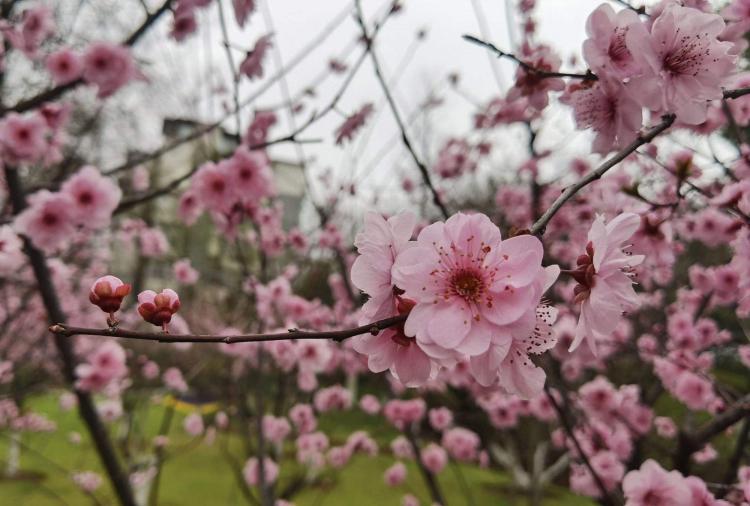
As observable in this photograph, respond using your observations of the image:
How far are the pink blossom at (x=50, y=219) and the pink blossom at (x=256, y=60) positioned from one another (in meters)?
1.00

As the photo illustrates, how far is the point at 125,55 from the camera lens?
106 inches

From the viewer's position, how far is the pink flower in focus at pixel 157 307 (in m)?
0.74

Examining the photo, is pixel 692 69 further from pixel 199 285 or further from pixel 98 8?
pixel 199 285

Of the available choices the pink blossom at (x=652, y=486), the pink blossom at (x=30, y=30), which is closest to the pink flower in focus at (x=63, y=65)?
the pink blossom at (x=30, y=30)

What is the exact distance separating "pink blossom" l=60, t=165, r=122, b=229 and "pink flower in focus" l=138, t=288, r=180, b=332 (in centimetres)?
184

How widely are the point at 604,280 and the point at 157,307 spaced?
0.68 meters

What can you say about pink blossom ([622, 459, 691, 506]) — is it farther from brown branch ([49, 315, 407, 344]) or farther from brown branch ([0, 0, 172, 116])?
brown branch ([0, 0, 172, 116])

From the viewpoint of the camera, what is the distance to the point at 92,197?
2.39 m

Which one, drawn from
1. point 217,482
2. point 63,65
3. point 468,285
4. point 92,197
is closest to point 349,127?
point 92,197

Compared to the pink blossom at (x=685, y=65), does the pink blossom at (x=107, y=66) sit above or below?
above

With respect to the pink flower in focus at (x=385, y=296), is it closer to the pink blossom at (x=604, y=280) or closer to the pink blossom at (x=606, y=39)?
the pink blossom at (x=604, y=280)

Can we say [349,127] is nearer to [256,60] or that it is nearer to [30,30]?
[256,60]

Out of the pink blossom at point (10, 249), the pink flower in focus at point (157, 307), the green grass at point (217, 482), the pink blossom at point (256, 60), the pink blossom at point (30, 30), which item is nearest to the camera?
the pink flower in focus at point (157, 307)

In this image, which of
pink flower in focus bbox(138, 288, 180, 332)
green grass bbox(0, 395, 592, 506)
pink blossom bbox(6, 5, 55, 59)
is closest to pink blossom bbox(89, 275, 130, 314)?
pink flower in focus bbox(138, 288, 180, 332)
